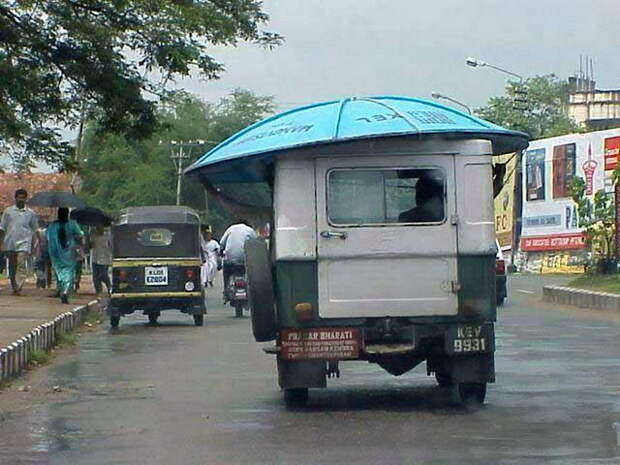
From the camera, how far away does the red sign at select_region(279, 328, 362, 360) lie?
11578 mm

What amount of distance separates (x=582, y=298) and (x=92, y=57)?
10.8 meters

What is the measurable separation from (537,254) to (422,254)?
2222 inches

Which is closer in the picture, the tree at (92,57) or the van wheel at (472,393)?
the van wheel at (472,393)

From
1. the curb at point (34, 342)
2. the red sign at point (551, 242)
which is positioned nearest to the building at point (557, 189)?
the red sign at point (551, 242)

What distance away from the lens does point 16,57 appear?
82.8ft

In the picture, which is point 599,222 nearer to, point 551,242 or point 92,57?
point 92,57

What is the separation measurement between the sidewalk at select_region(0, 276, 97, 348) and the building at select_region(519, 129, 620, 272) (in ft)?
116

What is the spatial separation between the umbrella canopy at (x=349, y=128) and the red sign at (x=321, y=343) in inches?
57.4

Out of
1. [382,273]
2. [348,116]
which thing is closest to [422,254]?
[382,273]

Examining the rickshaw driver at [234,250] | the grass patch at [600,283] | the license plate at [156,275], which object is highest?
the rickshaw driver at [234,250]

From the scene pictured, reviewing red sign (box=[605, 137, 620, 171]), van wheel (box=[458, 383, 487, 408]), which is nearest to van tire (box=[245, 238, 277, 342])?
van wheel (box=[458, 383, 487, 408])

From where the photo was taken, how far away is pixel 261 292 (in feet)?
38.2

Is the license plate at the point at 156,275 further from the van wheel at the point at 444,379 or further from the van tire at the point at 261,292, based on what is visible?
the van tire at the point at 261,292

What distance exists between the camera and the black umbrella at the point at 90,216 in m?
27.6
